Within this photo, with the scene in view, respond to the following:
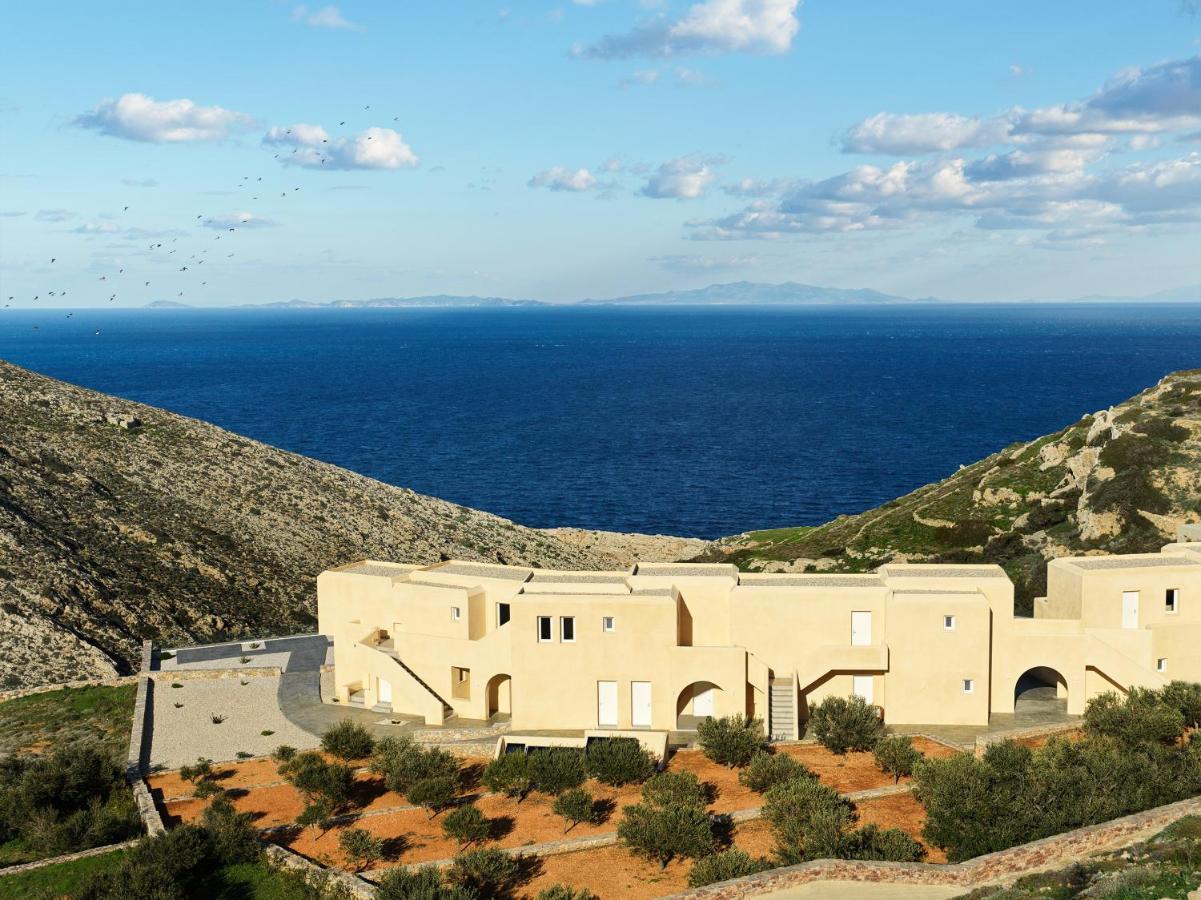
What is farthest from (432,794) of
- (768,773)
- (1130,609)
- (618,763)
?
(1130,609)

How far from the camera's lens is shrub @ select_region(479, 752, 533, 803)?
29203mm

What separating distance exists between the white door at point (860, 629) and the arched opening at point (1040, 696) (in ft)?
16.6

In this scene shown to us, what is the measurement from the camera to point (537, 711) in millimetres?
34375

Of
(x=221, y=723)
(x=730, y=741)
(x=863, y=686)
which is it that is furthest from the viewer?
(x=221, y=723)

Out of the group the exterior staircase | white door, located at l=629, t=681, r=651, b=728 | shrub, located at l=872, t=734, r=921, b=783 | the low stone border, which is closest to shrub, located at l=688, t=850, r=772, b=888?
shrub, located at l=872, t=734, r=921, b=783

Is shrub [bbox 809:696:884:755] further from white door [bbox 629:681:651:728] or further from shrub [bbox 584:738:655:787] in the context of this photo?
shrub [bbox 584:738:655:787]

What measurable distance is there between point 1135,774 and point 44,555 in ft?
154

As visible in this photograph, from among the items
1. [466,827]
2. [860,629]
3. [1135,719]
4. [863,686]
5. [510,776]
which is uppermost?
[860,629]

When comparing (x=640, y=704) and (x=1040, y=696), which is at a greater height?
(x=640, y=704)

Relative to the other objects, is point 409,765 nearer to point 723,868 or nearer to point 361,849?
point 361,849

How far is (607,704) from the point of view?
34.4 meters

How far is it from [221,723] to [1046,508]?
44.1m

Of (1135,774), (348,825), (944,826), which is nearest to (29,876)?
(348,825)

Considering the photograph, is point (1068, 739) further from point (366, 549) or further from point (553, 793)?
point (366, 549)
